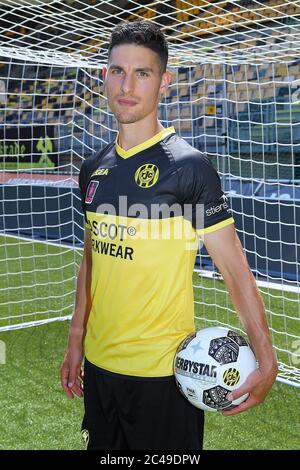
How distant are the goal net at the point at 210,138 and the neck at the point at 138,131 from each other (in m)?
1.75

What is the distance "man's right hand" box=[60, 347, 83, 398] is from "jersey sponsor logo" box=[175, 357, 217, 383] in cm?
42

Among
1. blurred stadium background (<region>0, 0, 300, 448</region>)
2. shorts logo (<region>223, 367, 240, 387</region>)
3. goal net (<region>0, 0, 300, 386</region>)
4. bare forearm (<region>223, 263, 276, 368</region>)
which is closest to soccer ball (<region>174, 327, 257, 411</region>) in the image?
shorts logo (<region>223, 367, 240, 387</region>)

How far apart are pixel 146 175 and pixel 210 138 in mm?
7192

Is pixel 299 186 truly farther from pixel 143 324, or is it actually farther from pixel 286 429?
pixel 143 324

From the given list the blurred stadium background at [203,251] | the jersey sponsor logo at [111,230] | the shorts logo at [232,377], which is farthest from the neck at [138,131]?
the blurred stadium background at [203,251]

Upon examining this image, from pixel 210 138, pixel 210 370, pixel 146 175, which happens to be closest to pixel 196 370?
pixel 210 370

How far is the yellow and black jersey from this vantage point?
1507mm

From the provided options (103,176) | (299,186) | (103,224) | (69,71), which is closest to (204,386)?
(103,224)

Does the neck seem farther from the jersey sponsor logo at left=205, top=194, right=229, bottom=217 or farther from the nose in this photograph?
the jersey sponsor logo at left=205, top=194, right=229, bottom=217

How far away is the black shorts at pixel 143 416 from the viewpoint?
156cm

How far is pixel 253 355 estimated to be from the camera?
158cm

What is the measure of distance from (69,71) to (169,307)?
11.6m

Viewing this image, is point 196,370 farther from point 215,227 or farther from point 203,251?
point 203,251

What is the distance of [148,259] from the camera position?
5.08 feet
